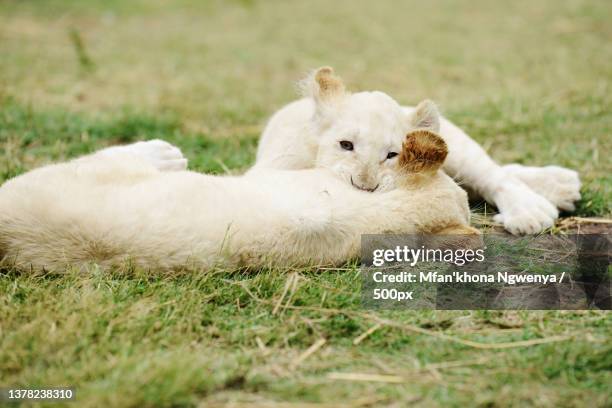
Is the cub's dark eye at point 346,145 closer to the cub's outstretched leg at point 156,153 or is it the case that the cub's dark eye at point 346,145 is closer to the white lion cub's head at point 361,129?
the white lion cub's head at point 361,129

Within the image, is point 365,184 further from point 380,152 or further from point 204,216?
point 204,216

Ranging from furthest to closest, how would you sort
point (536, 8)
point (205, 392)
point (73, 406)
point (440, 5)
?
point (440, 5), point (536, 8), point (205, 392), point (73, 406)

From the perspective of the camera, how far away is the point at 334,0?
1139cm

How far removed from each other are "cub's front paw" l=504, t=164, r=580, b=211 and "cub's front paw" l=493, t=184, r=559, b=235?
0.17m

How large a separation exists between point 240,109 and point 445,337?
3551 millimetres

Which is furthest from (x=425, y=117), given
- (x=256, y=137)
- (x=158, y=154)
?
(x=256, y=137)

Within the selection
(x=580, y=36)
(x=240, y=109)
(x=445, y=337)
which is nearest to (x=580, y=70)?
(x=580, y=36)

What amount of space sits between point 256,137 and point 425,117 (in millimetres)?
1764

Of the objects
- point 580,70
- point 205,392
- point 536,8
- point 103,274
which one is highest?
point 536,8

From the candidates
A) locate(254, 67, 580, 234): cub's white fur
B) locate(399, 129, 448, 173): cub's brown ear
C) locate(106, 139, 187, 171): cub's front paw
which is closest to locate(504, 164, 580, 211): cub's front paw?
locate(254, 67, 580, 234): cub's white fur

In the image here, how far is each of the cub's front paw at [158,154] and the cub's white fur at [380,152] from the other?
434 mm

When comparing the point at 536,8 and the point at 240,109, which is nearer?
the point at 240,109

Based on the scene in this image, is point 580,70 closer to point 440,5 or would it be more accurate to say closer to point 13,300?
point 440,5

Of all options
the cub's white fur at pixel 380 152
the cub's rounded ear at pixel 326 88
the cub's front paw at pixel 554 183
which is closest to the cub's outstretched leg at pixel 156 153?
the cub's white fur at pixel 380 152
